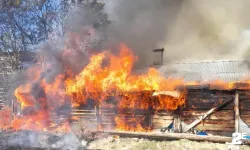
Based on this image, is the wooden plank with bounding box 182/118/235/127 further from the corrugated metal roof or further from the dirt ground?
the corrugated metal roof

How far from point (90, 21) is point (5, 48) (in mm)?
11516

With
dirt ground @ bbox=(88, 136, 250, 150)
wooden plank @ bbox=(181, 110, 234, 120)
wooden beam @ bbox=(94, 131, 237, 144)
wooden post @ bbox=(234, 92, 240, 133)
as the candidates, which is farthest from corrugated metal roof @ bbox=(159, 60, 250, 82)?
dirt ground @ bbox=(88, 136, 250, 150)

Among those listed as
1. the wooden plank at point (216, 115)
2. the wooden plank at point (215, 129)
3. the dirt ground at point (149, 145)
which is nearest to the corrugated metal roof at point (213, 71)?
the wooden plank at point (216, 115)

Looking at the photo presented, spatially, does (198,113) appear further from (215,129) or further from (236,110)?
(236,110)

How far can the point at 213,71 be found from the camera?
63.2 ft

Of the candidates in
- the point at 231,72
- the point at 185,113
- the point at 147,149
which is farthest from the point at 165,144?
the point at 231,72

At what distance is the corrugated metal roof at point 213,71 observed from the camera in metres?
17.4

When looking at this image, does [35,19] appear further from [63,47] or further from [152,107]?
[152,107]

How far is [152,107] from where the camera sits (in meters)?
14.1

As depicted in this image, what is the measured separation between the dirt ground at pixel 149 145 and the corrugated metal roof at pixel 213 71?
18.5 ft

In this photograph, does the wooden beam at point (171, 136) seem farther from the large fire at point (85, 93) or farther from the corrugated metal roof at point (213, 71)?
the corrugated metal roof at point (213, 71)

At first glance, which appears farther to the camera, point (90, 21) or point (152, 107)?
point (90, 21)

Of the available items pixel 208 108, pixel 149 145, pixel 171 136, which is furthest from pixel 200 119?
pixel 149 145

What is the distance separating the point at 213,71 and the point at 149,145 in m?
9.55
